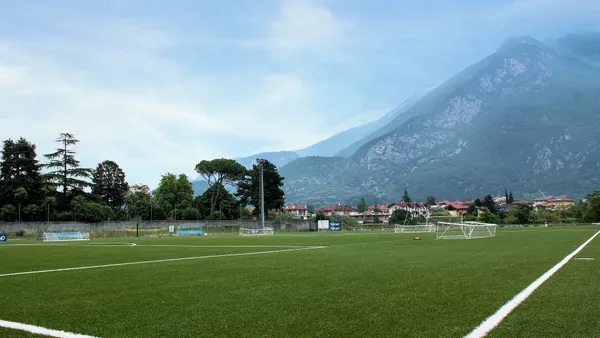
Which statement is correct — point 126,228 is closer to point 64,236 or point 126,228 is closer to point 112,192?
point 64,236

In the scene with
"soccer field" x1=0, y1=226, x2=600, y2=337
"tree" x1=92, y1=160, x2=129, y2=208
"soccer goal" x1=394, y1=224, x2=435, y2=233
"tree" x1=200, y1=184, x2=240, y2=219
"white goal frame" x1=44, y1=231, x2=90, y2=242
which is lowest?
"soccer goal" x1=394, y1=224, x2=435, y2=233

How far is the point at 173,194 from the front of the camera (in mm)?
94938

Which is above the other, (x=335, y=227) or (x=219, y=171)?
(x=219, y=171)

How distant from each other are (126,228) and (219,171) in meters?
40.0

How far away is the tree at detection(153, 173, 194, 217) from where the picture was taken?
94.5m

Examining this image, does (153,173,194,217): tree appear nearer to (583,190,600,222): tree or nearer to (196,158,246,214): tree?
(196,158,246,214): tree

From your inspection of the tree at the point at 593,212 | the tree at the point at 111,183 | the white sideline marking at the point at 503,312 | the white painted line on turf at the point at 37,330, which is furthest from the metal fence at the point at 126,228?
the tree at the point at 593,212

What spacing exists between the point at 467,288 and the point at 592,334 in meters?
2.39

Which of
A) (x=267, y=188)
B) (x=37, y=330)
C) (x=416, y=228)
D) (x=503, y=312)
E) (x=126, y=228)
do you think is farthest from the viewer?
(x=267, y=188)

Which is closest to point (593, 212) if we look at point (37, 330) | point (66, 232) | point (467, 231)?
point (467, 231)

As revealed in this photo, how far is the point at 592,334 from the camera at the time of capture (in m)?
3.54

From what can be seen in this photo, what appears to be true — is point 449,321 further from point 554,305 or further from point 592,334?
point 554,305

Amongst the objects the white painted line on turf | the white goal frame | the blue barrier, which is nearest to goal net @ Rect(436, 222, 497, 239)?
the white painted line on turf

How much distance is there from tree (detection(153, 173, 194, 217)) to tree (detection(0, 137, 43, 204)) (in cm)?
3030
